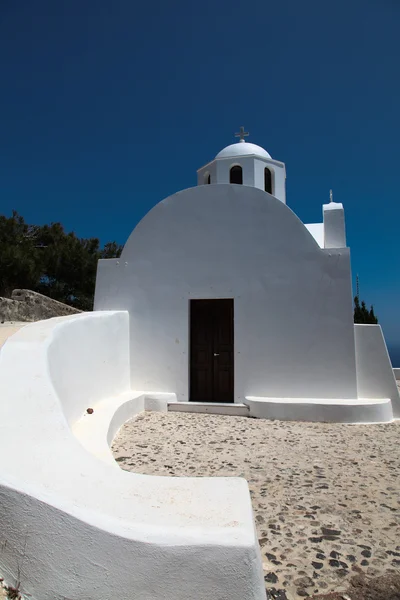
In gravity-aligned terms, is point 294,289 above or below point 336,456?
above

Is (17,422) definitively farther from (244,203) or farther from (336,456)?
(244,203)

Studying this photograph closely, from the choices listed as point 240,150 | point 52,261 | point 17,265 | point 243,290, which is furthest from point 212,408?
point 52,261

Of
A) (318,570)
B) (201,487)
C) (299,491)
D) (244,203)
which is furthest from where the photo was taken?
(244,203)

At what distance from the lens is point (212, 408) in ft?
22.2

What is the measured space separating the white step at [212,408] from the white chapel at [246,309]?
18 cm

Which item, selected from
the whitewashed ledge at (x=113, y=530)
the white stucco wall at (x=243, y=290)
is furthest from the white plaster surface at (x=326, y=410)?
the whitewashed ledge at (x=113, y=530)

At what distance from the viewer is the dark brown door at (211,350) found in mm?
7176

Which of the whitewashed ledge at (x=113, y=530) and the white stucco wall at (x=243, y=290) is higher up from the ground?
the white stucco wall at (x=243, y=290)

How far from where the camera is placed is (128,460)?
4.46 metres

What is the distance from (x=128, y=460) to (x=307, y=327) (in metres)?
3.70

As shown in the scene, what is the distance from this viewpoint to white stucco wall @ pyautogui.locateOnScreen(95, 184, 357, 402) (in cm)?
663

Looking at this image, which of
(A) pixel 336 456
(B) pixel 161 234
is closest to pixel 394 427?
A: (A) pixel 336 456

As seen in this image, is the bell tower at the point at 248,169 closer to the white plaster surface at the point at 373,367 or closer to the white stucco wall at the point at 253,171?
the white stucco wall at the point at 253,171

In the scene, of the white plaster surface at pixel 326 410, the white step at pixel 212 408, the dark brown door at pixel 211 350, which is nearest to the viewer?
the white plaster surface at pixel 326 410
